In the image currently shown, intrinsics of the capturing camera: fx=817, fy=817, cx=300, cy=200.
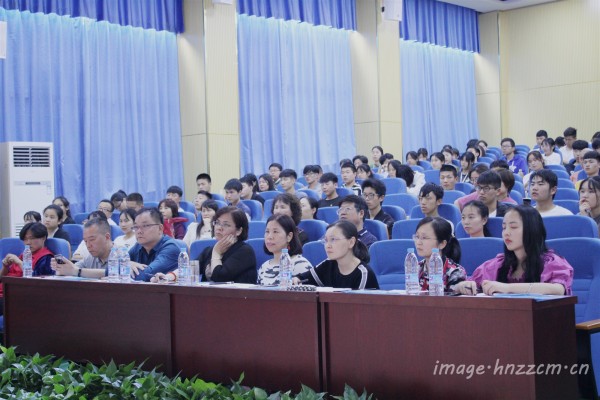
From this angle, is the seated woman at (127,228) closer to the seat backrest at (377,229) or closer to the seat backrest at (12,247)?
the seat backrest at (12,247)

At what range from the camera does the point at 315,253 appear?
477 centimetres

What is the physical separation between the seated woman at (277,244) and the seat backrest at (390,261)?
43 centimetres

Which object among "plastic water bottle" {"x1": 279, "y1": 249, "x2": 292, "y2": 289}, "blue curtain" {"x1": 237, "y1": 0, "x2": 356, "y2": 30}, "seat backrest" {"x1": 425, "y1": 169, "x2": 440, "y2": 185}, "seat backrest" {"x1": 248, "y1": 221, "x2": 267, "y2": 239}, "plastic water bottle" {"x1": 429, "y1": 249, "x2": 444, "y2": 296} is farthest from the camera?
"blue curtain" {"x1": 237, "y1": 0, "x2": 356, "y2": 30}

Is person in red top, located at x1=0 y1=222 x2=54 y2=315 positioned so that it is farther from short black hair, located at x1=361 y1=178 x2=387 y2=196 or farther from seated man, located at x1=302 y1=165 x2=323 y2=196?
seated man, located at x1=302 y1=165 x2=323 y2=196

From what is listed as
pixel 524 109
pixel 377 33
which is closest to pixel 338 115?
pixel 377 33

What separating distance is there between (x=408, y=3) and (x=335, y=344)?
11.2 metres

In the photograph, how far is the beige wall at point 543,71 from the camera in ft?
46.8

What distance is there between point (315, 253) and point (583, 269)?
1.59 m

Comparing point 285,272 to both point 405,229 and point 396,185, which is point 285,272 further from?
point 396,185

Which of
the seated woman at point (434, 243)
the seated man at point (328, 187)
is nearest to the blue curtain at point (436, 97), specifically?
the seated man at point (328, 187)

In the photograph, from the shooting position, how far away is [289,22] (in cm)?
1209

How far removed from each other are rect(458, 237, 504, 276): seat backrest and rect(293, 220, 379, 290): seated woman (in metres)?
0.52

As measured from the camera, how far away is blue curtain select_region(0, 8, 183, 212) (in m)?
9.27

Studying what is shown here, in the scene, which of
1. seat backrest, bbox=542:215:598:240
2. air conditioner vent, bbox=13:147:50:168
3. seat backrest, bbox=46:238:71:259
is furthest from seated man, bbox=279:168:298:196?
seat backrest, bbox=542:215:598:240
